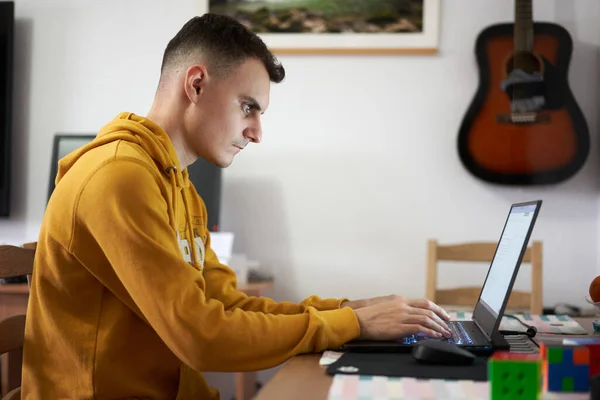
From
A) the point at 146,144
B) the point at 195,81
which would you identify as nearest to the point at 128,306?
the point at 146,144

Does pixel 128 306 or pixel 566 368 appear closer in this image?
pixel 566 368

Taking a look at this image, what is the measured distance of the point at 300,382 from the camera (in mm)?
953

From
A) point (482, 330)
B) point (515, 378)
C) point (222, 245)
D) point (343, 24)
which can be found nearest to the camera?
point (515, 378)

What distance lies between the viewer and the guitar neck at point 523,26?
2.49 metres

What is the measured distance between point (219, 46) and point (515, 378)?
0.84 m

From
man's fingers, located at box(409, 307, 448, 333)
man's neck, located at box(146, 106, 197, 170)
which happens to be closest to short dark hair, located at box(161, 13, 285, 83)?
man's neck, located at box(146, 106, 197, 170)

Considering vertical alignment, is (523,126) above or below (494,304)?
above

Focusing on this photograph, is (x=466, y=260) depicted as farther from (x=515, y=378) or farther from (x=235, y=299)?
(x=515, y=378)

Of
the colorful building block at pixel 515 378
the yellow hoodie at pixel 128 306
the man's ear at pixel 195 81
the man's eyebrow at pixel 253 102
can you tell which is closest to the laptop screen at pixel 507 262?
the yellow hoodie at pixel 128 306

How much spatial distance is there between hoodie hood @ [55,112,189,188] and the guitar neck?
173cm

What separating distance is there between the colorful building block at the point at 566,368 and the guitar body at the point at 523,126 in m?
1.84

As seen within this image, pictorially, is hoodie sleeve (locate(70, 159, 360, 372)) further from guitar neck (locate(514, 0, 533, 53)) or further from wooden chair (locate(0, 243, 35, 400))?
guitar neck (locate(514, 0, 533, 53))

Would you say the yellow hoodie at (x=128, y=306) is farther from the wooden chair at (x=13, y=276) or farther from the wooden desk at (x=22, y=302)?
the wooden desk at (x=22, y=302)

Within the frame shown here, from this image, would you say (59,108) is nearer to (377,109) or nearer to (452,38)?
(377,109)
